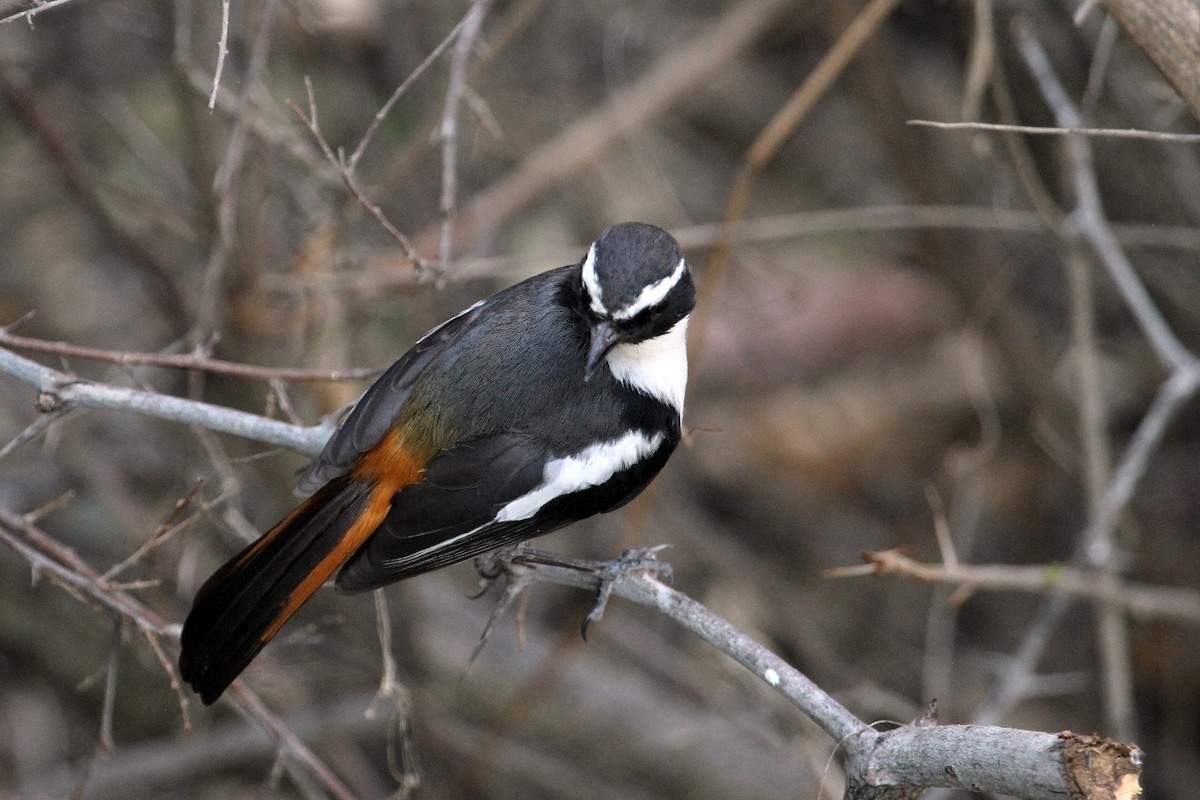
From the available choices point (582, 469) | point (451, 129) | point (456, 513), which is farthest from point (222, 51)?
point (582, 469)

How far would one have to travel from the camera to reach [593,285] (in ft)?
10.2

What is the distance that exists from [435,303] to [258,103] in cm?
97

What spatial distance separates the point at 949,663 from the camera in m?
5.16

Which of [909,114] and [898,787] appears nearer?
[898,787]

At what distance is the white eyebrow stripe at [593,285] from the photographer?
3096 millimetres

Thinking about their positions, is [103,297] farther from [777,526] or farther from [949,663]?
[949,663]

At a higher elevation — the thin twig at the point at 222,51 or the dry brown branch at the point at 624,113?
the thin twig at the point at 222,51

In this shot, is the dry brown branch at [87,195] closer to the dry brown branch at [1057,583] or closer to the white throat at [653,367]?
the white throat at [653,367]

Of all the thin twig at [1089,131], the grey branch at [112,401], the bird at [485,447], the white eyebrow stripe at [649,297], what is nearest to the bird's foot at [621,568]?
the bird at [485,447]

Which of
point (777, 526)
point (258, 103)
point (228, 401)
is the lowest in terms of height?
point (777, 526)

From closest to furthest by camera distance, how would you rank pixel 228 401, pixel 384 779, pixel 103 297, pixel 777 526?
pixel 228 401 < pixel 384 779 < pixel 103 297 < pixel 777 526

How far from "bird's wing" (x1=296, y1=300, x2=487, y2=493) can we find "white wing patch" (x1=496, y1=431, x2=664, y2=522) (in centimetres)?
39

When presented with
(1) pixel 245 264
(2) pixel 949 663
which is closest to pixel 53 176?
(1) pixel 245 264

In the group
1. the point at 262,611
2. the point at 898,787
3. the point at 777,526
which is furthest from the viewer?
the point at 777,526
